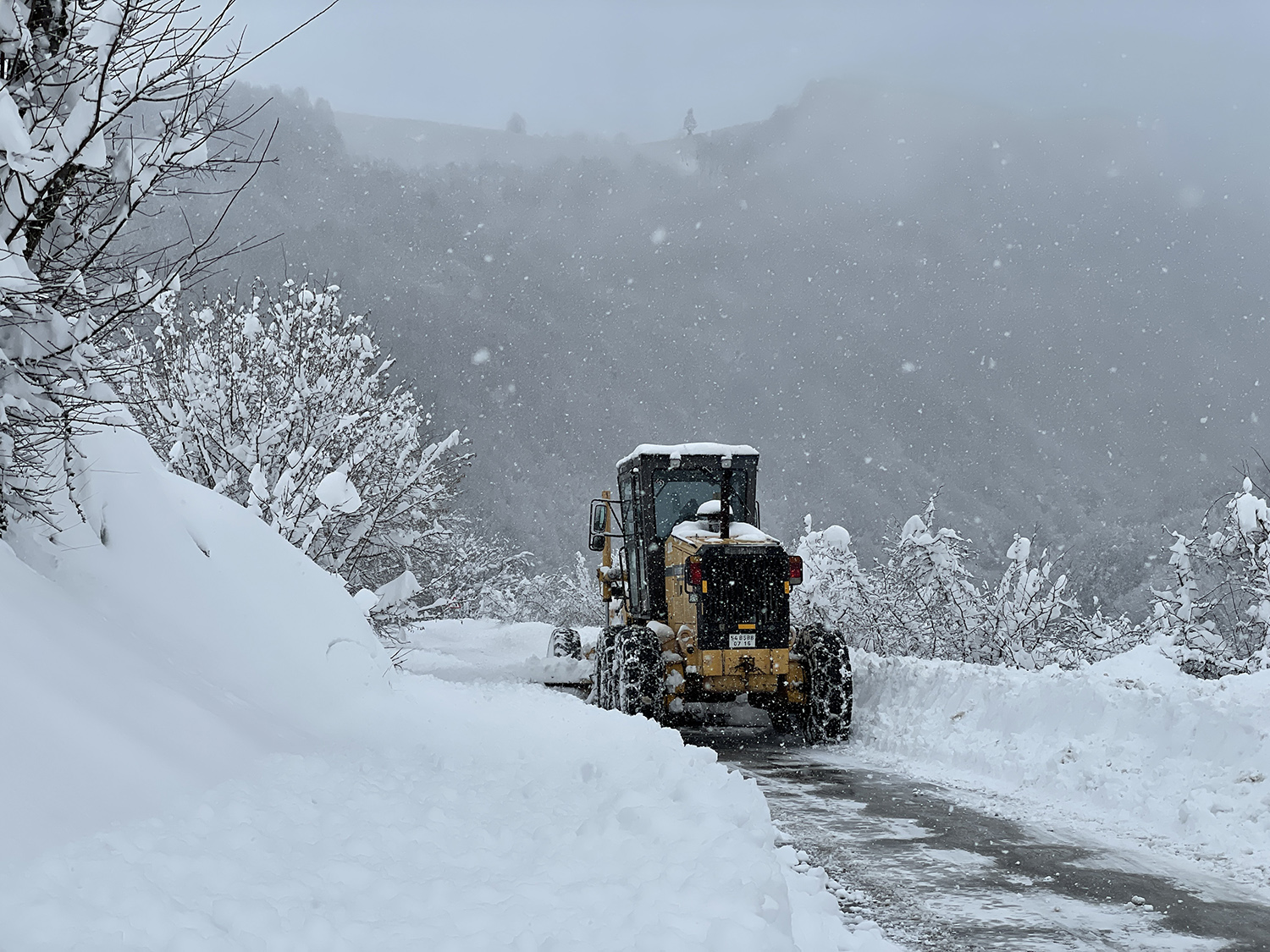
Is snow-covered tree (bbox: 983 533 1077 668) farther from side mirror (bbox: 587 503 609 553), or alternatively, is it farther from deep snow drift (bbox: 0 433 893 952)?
deep snow drift (bbox: 0 433 893 952)

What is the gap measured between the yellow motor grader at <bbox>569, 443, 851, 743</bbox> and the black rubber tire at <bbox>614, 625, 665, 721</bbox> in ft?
0.04

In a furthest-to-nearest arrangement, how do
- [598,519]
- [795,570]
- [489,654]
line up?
[489,654], [598,519], [795,570]

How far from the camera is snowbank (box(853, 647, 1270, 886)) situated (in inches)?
246

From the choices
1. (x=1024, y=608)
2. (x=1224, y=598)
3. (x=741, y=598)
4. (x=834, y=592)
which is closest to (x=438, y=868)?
(x=741, y=598)

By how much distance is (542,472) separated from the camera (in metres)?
186

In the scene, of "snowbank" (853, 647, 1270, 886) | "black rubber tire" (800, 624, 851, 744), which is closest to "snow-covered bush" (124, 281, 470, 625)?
"black rubber tire" (800, 624, 851, 744)

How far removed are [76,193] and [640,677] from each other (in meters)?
6.81

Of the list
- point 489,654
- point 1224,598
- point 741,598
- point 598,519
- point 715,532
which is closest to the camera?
point 741,598

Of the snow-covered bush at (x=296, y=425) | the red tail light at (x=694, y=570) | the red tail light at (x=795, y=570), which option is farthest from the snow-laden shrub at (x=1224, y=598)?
the snow-covered bush at (x=296, y=425)

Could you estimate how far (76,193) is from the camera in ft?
16.0

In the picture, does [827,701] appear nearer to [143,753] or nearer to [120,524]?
[120,524]

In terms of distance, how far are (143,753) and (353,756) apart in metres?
1.75

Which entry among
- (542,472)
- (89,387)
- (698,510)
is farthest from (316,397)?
(542,472)

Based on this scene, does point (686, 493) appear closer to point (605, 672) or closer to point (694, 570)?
point (694, 570)
